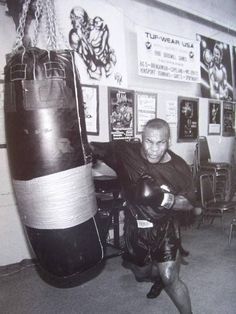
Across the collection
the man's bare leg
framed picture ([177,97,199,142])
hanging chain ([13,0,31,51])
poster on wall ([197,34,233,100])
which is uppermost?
poster on wall ([197,34,233,100])

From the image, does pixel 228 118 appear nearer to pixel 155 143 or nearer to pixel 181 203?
pixel 155 143

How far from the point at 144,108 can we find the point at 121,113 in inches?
19.4

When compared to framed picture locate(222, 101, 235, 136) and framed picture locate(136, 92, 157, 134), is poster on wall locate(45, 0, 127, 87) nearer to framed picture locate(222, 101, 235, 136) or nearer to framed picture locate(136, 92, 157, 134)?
framed picture locate(136, 92, 157, 134)

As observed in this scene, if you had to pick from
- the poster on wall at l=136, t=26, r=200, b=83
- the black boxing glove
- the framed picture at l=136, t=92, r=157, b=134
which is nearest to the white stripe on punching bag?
the black boxing glove

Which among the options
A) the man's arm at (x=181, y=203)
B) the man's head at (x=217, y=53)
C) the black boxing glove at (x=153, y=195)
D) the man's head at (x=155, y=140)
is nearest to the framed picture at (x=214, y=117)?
the man's head at (x=217, y=53)

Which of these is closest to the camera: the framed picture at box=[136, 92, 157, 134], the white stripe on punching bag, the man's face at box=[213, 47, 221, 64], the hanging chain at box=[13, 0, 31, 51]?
the white stripe on punching bag

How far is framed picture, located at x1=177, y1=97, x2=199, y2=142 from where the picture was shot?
560 centimetres

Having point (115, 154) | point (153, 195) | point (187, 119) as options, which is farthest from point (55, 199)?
point (187, 119)

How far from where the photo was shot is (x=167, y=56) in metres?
5.29

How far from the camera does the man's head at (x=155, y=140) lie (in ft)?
8.08

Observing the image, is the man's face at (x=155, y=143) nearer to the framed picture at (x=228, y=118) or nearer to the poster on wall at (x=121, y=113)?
the poster on wall at (x=121, y=113)

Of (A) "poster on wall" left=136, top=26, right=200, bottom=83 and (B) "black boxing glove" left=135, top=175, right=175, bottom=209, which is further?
(A) "poster on wall" left=136, top=26, right=200, bottom=83

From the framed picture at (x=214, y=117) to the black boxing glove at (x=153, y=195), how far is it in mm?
4418

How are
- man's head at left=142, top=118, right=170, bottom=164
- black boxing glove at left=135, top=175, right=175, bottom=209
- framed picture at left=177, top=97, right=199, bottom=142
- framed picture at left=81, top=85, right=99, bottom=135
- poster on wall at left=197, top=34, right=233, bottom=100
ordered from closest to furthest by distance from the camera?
black boxing glove at left=135, top=175, right=175, bottom=209, man's head at left=142, top=118, right=170, bottom=164, framed picture at left=81, top=85, right=99, bottom=135, framed picture at left=177, top=97, right=199, bottom=142, poster on wall at left=197, top=34, right=233, bottom=100
